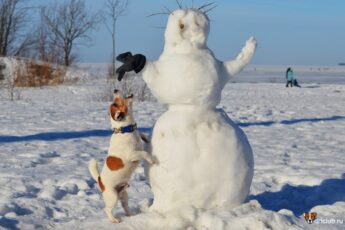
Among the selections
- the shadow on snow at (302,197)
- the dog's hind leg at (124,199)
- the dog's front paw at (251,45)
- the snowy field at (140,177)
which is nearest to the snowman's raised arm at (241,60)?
the dog's front paw at (251,45)

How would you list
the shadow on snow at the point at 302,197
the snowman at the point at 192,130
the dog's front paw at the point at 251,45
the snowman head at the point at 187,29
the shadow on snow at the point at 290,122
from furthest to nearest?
the shadow on snow at the point at 290,122
the shadow on snow at the point at 302,197
the dog's front paw at the point at 251,45
the snowman head at the point at 187,29
the snowman at the point at 192,130

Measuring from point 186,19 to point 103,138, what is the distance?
4650 millimetres

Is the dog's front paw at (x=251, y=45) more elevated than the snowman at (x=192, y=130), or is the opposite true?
the dog's front paw at (x=251, y=45)

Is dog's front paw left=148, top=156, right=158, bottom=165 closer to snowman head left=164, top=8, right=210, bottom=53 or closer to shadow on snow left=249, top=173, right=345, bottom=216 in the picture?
snowman head left=164, top=8, right=210, bottom=53

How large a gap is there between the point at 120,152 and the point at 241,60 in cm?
97

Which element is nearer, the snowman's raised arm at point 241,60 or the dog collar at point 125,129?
the dog collar at point 125,129

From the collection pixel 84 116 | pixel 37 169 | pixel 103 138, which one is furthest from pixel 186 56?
pixel 84 116

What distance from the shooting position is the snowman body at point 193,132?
334 centimetres

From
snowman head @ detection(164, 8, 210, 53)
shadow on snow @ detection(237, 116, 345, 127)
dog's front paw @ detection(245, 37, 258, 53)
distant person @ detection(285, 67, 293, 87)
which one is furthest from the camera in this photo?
distant person @ detection(285, 67, 293, 87)

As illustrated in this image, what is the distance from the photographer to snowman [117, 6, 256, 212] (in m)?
3.34

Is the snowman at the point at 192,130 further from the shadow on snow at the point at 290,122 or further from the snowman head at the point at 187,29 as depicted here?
the shadow on snow at the point at 290,122

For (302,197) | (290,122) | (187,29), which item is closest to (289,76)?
(290,122)

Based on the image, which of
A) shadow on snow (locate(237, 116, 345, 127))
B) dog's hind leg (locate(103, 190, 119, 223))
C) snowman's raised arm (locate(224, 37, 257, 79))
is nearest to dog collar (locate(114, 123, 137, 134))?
dog's hind leg (locate(103, 190, 119, 223))

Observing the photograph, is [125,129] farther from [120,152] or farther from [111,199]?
[111,199]
